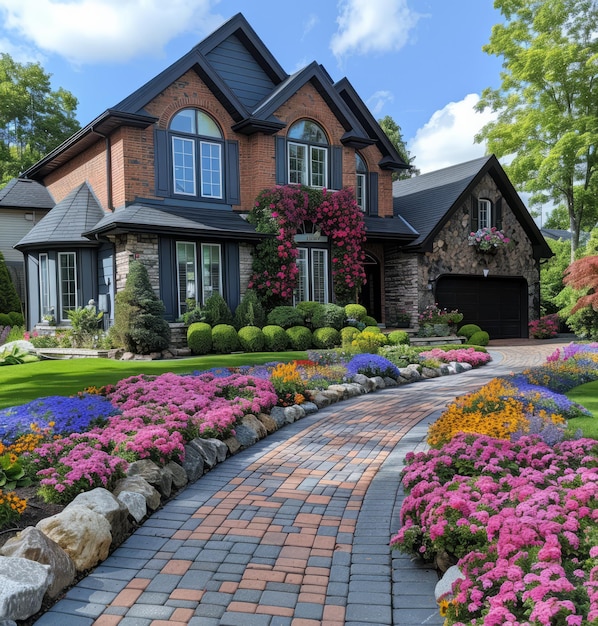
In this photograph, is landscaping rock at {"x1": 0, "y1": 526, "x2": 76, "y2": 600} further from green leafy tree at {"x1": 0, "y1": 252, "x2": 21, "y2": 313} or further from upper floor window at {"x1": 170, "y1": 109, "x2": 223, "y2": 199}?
green leafy tree at {"x1": 0, "y1": 252, "x2": 21, "y2": 313}

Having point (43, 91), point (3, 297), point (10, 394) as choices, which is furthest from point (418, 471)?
point (43, 91)

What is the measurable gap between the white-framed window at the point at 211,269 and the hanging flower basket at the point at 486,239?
30.6 feet

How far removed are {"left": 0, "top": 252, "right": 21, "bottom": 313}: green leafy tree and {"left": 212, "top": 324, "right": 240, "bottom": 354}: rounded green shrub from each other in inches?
384

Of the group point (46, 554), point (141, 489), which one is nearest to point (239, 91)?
point (141, 489)

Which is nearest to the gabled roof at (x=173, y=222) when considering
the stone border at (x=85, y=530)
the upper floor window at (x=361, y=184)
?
the upper floor window at (x=361, y=184)

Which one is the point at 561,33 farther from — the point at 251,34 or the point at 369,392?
the point at 369,392

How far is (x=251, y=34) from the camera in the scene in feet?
56.5

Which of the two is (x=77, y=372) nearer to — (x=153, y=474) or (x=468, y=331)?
(x=153, y=474)

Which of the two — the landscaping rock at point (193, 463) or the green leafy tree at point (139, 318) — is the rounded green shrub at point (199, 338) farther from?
the landscaping rock at point (193, 463)

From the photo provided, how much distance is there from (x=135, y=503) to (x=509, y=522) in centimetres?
255

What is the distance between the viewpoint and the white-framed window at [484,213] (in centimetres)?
→ 2039

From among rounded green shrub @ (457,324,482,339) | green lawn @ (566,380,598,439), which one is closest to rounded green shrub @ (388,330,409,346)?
rounded green shrub @ (457,324,482,339)

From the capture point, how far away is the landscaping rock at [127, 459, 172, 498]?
4.45 m

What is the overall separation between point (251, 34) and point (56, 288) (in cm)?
963
